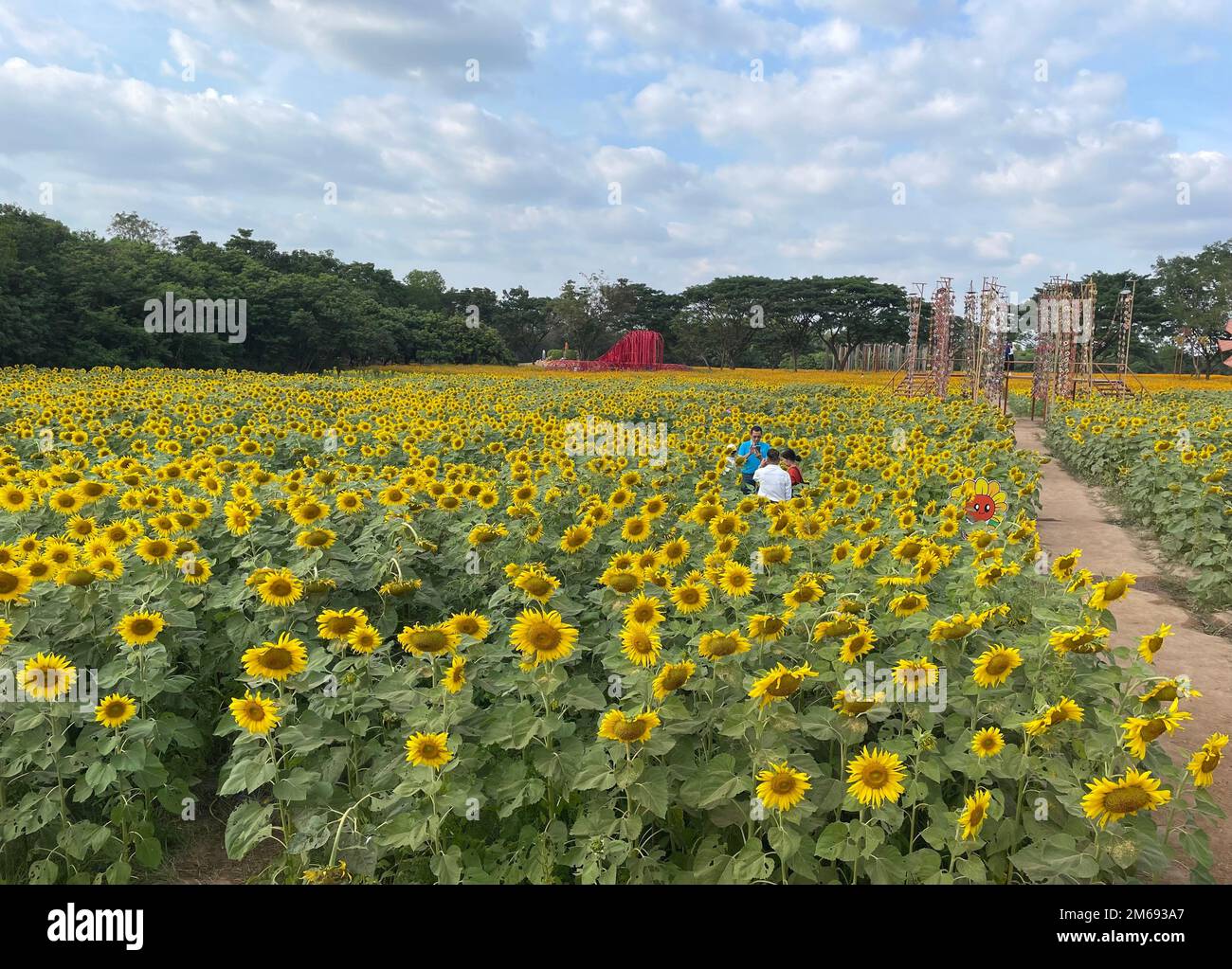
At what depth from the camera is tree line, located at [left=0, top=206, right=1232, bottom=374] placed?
1478 inches

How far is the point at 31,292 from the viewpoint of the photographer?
118 feet

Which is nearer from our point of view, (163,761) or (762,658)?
(762,658)

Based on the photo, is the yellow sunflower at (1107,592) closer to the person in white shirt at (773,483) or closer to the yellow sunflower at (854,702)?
the yellow sunflower at (854,702)

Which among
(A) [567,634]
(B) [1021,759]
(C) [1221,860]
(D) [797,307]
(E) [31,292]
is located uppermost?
(D) [797,307]

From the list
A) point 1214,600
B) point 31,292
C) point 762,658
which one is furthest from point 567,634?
point 31,292

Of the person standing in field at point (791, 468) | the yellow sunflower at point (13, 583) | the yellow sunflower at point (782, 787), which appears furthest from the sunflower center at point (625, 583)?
the person standing in field at point (791, 468)

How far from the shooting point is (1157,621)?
8242 millimetres

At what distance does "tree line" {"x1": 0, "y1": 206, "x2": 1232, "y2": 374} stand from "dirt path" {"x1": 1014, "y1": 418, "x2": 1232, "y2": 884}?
126ft

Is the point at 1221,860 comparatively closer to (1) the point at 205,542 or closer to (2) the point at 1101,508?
(1) the point at 205,542

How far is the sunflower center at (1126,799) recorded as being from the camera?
9.09ft

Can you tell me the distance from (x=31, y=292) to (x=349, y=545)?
131 ft

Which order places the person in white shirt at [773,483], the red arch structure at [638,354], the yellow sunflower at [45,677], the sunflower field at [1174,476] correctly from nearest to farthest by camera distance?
1. the yellow sunflower at [45,677]
2. the person in white shirt at [773,483]
3. the sunflower field at [1174,476]
4. the red arch structure at [638,354]

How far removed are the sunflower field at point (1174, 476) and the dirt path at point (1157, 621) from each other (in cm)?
38

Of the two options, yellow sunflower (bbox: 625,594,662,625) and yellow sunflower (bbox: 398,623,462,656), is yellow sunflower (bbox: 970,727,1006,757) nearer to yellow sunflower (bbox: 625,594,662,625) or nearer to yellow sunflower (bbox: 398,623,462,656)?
yellow sunflower (bbox: 625,594,662,625)
